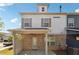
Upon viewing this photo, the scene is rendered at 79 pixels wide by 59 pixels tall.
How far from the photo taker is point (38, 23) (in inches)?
131

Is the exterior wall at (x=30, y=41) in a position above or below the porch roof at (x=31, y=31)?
below

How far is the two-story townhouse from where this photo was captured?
10.8ft

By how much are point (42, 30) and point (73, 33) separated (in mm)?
460

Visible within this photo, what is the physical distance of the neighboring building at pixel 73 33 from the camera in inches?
129

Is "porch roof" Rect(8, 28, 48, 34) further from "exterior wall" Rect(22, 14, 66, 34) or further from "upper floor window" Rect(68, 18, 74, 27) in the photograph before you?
"upper floor window" Rect(68, 18, 74, 27)

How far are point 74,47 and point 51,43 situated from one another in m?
0.35

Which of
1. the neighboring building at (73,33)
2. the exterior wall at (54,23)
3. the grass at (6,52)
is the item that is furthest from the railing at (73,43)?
the grass at (6,52)

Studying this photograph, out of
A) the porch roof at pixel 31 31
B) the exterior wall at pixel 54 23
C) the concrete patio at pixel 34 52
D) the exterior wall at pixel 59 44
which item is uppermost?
the exterior wall at pixel 54 23

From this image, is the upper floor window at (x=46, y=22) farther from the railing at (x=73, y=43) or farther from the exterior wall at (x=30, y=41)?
the railing at (x=73, y=43)

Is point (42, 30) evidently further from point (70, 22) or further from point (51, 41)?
point (70, 22)

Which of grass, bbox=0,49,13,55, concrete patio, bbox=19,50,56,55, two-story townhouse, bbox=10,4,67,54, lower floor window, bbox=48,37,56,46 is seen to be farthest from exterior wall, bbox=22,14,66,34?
grass, bbox=0,49,13,55

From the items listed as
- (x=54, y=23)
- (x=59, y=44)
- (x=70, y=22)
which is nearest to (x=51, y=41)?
(x=59, y=44)

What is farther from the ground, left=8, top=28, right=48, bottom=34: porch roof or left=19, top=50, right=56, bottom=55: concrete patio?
left=8, top=28, right=48, bottom=34: porch roof

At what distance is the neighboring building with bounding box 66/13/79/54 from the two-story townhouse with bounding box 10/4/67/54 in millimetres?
73
